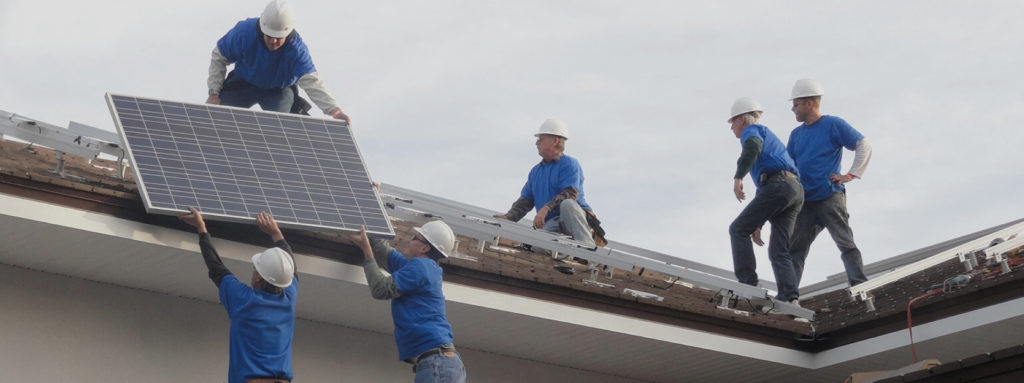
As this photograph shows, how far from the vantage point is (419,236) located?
32.5 ft

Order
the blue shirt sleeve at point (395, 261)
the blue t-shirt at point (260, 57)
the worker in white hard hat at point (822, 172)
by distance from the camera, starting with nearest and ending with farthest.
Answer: the blue shirt sleeve at point (395, 261) → the blue t-shirt at point (260, 57) → the worker in white hard hat at point (822, 172)

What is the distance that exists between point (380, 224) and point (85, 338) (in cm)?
244

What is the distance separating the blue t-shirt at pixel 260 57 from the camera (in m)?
11.1

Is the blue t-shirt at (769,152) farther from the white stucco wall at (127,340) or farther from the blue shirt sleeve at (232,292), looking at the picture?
the blue shirt sleeve at (232,292)

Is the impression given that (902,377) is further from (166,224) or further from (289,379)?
(166,224)

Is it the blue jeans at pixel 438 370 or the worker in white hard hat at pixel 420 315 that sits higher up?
the worker in white hard hat at pixel 420 315

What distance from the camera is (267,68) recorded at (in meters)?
11.2

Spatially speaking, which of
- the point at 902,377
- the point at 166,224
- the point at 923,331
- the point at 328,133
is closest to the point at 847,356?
Answer: the point at 923,331

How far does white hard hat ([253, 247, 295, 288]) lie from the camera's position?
29.1 feet

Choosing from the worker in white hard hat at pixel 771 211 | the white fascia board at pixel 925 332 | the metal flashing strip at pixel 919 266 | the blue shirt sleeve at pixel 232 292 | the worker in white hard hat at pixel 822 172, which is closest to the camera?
the blue shirt sleeve at pixel 232 292

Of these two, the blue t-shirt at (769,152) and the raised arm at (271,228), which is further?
the blue t-shirt at (769,152)

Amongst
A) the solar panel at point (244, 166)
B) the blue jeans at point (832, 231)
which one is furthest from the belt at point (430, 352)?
the blue jeans at point (832, 231)

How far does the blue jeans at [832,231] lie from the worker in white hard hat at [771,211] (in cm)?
43

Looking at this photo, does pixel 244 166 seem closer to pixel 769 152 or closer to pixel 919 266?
pixel 769 152
